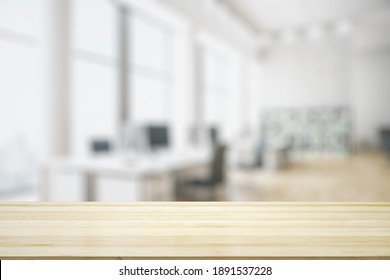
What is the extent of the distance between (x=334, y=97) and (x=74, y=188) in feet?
30.6

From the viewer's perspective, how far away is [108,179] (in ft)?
10.1

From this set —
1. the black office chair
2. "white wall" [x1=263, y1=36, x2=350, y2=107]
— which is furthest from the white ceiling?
the black office chair

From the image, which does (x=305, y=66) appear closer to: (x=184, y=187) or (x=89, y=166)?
(x=184, y=187)

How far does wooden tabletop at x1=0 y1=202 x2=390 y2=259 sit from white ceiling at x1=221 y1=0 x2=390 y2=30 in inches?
276

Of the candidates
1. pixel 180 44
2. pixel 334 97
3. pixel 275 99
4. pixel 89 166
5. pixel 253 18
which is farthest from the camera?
pixel 275 99

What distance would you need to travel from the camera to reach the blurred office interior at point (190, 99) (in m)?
3.85

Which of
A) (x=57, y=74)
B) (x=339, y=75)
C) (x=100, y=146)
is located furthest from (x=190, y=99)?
(x=339, y=75)

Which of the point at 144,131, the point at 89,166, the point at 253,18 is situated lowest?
the point at 89,166

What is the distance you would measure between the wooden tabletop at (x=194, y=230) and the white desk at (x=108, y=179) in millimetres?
2552

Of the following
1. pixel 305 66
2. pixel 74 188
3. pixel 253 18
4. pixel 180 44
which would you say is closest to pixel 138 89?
pixel 180 44

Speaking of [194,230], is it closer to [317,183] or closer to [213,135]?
[213,135]

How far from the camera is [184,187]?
4.45 m

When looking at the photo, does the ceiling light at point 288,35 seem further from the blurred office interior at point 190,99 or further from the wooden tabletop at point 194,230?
the wooden tabletop at point 194,230

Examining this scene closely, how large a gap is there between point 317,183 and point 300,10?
4.49 metres
